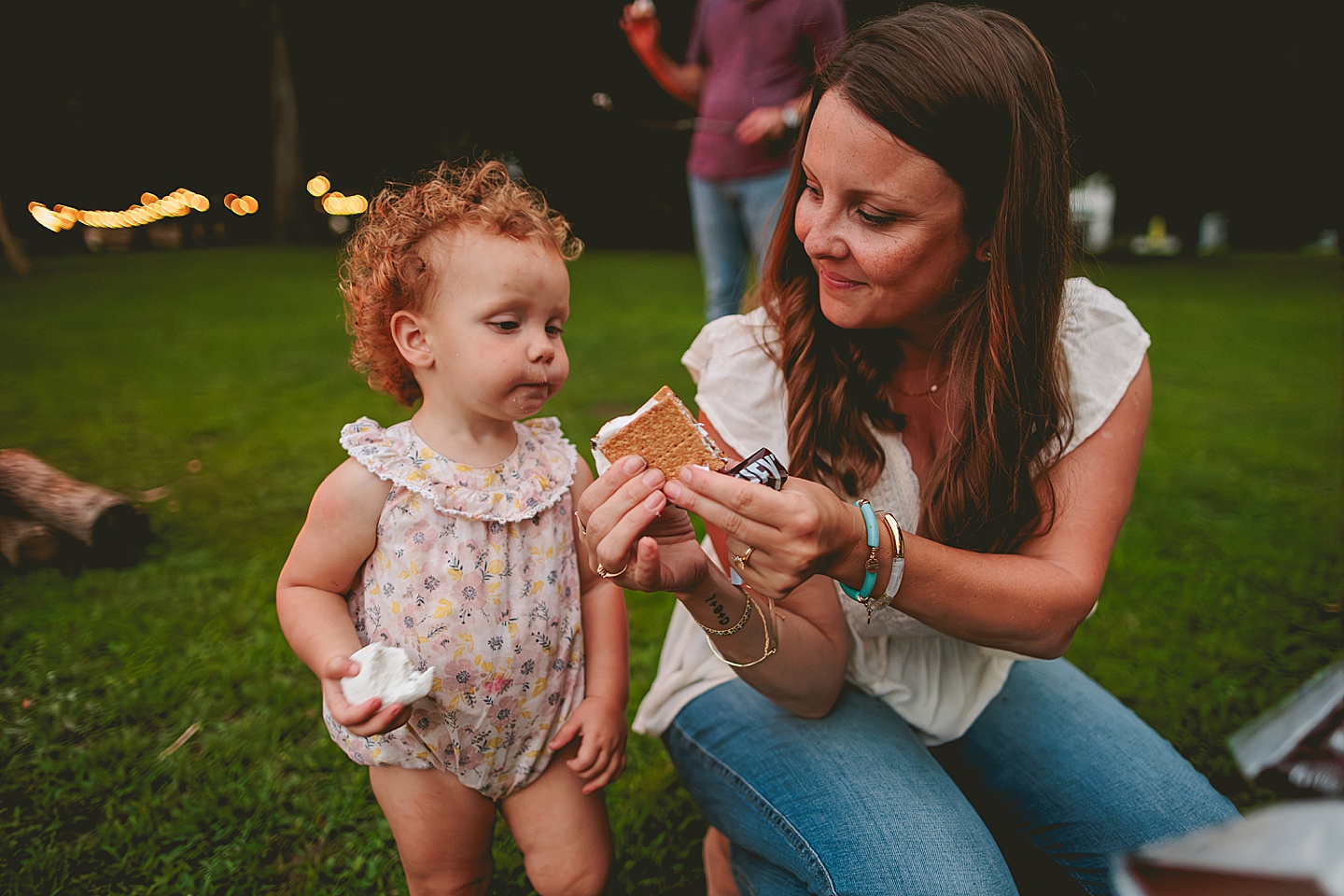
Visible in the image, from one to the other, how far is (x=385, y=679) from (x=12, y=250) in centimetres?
328

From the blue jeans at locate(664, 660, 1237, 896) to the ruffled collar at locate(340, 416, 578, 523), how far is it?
2.20ft

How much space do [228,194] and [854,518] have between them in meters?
4.40

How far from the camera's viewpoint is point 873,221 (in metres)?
1.69

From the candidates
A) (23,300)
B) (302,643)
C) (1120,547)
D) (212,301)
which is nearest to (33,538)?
(302,643)

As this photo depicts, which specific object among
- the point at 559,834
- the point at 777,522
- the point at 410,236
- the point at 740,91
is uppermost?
the point at 740,91

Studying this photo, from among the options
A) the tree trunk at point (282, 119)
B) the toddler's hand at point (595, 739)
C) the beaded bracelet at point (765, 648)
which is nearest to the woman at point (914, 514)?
the beaded bracelet at point (765, 648)

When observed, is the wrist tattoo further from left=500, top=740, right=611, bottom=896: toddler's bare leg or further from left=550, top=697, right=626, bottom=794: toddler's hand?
left=500, top=740, right=611, bottom=896: toddler's bare leg

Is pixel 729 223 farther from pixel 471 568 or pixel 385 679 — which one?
pixel 385 679

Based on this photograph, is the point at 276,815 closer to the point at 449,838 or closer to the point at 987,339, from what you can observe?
the point at 449,838

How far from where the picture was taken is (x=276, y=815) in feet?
7.95

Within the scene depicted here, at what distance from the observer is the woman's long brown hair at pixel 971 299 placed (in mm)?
1634

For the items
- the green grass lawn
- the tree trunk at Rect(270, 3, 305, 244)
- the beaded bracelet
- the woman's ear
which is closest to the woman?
the beaded bracelet

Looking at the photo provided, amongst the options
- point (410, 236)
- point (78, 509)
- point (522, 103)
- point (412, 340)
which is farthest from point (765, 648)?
point (522, 103)

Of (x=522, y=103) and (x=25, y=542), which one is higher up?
(x=522, y=103)
